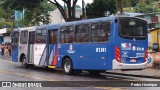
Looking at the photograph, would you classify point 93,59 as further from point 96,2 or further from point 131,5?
point 131,5

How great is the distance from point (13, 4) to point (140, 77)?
19.2 metres

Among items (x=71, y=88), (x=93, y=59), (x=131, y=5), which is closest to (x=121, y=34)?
(x=93, y=59)

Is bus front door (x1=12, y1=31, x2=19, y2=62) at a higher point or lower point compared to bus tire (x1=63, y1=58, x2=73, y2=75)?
higher

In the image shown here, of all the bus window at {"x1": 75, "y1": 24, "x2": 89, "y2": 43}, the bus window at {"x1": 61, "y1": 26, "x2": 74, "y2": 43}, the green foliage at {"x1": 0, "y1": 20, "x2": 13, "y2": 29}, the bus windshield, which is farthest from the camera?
the green foliage at {"x1": 0, "y1": 20, "x2": 13, "y2": 29}

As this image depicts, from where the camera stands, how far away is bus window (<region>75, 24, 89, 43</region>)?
62.8 feet

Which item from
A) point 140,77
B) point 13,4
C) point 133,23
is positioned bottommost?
point 140,77

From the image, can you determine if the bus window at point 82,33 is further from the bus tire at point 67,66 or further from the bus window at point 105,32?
the bus tire at point 67,66

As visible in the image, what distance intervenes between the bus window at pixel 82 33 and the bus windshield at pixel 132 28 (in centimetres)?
225

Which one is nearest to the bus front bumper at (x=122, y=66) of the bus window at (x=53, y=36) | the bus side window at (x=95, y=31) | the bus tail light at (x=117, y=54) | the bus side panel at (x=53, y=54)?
the bus tail light at (x=117, y=54)

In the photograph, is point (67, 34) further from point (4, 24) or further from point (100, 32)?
point (4, 24)

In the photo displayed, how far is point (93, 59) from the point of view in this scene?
60.8 ft

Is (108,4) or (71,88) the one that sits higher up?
(108,4)

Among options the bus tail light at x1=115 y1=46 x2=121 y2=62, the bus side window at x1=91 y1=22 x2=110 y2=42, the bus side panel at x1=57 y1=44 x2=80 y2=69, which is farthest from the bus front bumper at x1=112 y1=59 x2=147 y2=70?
the bus side panel at x1=57 y1=44 x2=80 y2=69

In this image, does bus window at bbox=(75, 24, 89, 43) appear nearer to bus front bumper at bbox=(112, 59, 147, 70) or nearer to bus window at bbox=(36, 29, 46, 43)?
bus front bumper at bbox=(112, 59, 147, 70)
